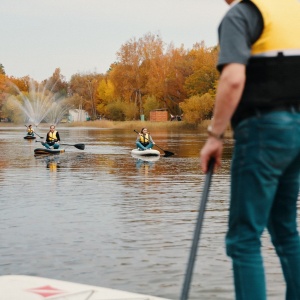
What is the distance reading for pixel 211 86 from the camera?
9612 cm

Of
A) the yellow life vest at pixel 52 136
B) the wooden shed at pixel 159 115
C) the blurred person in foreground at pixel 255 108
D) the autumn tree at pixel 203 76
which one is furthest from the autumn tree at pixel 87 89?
the blurred person in foreground at pixel 255 108

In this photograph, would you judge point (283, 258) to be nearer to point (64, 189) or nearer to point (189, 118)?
point (64, 189)

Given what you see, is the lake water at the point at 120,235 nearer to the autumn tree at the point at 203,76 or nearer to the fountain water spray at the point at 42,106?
the autumn tree at the point at 203,76

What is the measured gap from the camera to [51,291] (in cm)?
427

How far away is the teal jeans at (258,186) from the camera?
334 cm

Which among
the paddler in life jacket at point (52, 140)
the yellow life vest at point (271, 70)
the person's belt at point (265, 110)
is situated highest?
the yellow life vest at point (271, 70)

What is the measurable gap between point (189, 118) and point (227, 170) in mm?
72286

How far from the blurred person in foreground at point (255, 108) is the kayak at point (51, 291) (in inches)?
37.9

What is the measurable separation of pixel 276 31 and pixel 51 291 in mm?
1967

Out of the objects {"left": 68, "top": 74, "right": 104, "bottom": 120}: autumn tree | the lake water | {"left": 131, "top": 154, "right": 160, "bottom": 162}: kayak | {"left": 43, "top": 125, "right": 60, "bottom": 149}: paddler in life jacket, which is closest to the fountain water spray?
{"left": 68, "top": 74, "right": 104, "bottom": 120}: autumn tree

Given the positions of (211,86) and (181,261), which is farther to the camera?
(211,86)

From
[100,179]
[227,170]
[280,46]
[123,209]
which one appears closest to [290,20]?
[280,46]

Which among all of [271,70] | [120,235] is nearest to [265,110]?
[271,70]

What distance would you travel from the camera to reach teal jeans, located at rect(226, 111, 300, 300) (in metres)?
3.34
